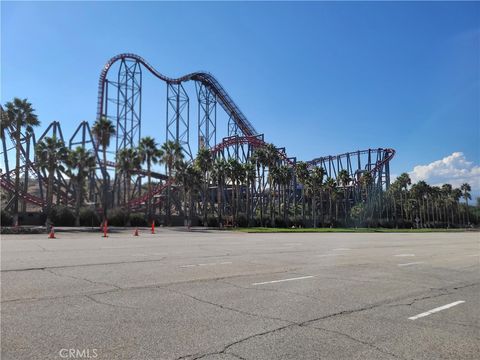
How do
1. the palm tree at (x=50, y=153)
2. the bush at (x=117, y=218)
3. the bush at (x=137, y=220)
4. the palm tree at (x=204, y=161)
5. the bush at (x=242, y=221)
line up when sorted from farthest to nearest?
1. the palm tree at (x=204, y=161)
2. the bush at (x=242, y=221)
3. the bush at (x=137, y=220)
4. the bush at (x=117, y=218)
5. the palm tree at (x=50, y=153)

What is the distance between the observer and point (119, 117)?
212 feet

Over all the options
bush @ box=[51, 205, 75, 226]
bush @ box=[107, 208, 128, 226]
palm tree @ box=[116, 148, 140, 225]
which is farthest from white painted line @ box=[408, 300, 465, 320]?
palm tree @ box=[116, 148, 140, 225]

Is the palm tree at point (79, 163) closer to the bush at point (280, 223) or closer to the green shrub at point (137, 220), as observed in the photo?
the green shrub at point (137, 220)

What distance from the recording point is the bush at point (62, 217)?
53000 mm

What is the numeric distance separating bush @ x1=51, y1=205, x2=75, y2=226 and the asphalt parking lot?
42.8 meters

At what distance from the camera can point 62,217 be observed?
175 ft

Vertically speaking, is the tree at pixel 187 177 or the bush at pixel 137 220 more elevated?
the tree at pixel 187 177

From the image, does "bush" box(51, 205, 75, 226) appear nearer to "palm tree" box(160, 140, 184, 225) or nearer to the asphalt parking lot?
"palm tree" box(160, 140, 184, 225)

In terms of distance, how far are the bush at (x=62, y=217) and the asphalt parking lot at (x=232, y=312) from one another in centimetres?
4284

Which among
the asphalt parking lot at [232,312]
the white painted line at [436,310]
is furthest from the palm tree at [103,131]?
the white painted line at [436,310]

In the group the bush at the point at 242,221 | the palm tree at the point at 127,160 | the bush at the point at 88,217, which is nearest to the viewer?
the bush at the point at 88,217

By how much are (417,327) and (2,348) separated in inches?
210

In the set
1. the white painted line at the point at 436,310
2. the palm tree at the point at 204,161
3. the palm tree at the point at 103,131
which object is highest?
the palm tree at the point at 103,131

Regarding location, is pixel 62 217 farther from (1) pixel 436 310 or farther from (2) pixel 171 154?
(1) pixel 436 310
